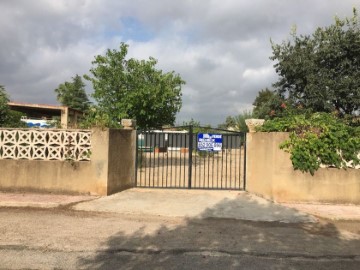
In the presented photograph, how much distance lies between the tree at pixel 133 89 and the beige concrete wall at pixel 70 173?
7.20m

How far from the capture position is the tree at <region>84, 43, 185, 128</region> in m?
17.3

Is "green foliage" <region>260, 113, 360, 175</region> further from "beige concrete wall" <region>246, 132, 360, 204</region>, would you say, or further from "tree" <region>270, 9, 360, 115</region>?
"tree" <region>270, 9, 360, 115</region>

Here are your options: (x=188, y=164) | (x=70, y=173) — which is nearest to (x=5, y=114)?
(x=70, y=173)

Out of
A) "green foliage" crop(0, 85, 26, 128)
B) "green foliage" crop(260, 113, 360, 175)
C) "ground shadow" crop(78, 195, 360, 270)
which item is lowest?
"ground shadow" crop(78, 195, 360, 270)

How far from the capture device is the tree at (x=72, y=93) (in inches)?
2238

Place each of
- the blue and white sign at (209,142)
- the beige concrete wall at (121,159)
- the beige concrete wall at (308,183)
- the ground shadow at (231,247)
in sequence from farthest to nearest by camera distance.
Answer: the blue and white sign at (209,142) < the beige concrete wall at (121,159) < the beige concrete wall at (308,183) < the ground shadow at (231,247)

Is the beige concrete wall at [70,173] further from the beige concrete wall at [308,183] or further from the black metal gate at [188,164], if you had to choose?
the beige concrete wall at [308,183]

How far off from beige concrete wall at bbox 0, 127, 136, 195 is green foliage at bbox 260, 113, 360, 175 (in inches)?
180

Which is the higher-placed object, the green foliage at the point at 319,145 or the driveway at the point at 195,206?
the green foliage at the point at 319,145

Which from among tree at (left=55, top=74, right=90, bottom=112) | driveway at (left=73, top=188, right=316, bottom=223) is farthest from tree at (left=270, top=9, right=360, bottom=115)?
tree at (left=55, top=74, right=90, bottom=112)

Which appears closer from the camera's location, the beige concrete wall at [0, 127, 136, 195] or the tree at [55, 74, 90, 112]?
the beige concrete wall at [0, 127, 136, 195]

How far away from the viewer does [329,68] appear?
18.9 m

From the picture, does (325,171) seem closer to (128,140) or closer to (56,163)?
(128,140)

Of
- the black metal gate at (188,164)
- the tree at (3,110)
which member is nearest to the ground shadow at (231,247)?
the black metal gate at (188,164)
